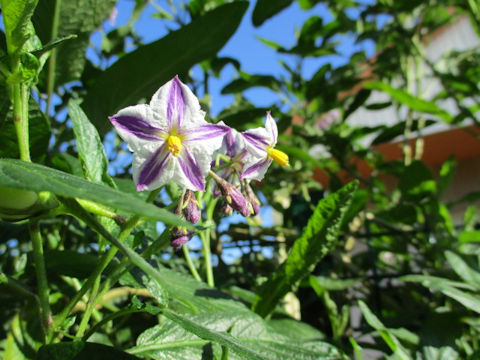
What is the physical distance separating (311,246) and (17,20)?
0.63 m

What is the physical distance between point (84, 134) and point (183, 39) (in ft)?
1.19

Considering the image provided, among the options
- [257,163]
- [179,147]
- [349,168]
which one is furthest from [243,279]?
[179,147]

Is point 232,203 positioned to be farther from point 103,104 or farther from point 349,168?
point 349,168

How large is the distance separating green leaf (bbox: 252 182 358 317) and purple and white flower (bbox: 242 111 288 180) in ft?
0.52

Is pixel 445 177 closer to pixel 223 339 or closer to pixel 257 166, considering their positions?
pixel 257 166

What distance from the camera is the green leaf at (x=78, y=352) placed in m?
0.51

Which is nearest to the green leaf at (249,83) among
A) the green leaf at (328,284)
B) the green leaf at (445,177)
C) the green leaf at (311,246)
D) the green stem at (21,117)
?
the green leaf at (445,177)

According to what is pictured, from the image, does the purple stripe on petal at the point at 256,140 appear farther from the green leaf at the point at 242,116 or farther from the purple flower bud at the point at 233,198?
the green leaf at the point at 242,116

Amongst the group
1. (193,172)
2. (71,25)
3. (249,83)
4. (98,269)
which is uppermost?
(71,25)

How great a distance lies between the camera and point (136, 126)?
62 centimetres

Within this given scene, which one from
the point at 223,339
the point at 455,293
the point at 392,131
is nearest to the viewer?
the point at 223,339

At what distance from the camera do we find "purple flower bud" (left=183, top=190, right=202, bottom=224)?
24.0 inches

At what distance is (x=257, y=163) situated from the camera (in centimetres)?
73

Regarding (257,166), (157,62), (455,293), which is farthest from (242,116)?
(455,293)
